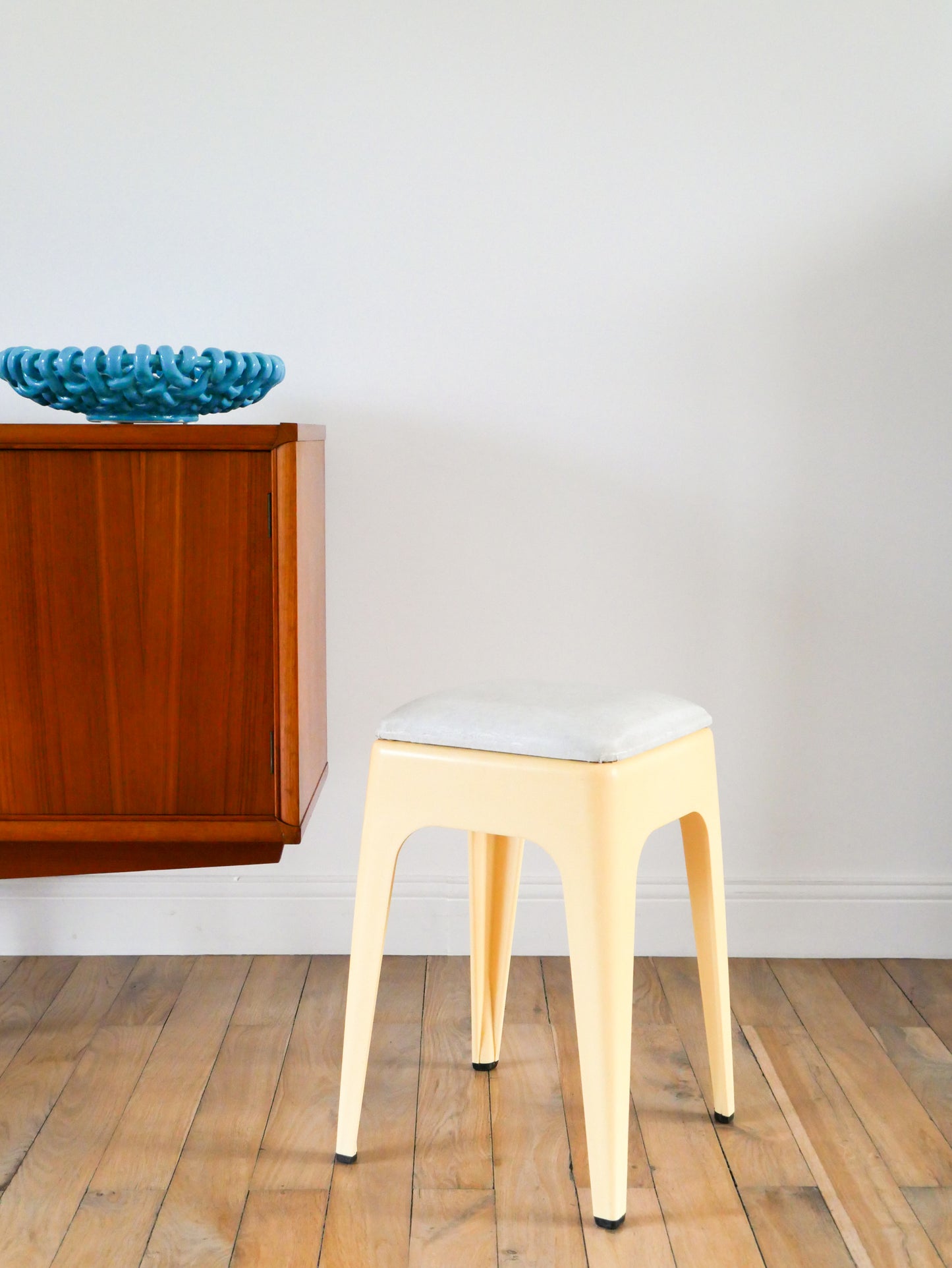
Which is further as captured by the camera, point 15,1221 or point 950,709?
point 950,709

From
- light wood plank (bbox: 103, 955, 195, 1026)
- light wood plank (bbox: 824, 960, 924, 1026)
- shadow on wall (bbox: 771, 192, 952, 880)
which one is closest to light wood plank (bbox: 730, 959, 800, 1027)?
light wood plank (bbox: 824, 960, 924, 1026)

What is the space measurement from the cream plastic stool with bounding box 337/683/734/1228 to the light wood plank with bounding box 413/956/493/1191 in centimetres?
11

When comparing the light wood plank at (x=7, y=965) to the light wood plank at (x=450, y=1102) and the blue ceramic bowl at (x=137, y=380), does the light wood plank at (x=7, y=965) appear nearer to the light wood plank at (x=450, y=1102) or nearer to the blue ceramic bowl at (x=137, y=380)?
the light wood plank at (x=450, y=1102)

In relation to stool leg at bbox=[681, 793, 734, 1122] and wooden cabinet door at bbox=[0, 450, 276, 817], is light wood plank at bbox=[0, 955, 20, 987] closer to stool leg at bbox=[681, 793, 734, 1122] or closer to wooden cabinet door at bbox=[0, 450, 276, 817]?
wooden cabinet door at bbox=[0, 450, 276, 817]

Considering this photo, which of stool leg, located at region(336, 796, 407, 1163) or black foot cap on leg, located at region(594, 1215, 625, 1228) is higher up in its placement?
stool leg, located at region(336, 796, 407, 1163)

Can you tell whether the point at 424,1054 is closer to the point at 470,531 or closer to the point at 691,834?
the point at 691,834

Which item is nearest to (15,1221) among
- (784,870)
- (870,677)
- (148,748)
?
(148,748)

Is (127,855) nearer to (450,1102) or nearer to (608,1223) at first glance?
(450,1102)

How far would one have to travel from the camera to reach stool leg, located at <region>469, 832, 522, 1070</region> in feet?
4.75

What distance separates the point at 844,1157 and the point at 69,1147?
909 mm

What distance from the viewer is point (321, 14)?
1.73 meters

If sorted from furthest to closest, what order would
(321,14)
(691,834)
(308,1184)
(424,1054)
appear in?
1. (321,14)
2. (424,1054)
3. (691,834)
4. (308,1184)

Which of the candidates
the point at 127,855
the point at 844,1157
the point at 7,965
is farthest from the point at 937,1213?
the point at 7,965

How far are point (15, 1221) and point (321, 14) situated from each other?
170 cm
